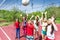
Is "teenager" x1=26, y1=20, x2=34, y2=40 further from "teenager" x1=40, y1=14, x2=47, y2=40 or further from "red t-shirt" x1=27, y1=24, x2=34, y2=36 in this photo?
"teenager" x1=40, y1=14, x2=47, y2=40

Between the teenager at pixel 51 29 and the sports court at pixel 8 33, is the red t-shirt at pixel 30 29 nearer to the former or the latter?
the sports court at pixel 8 33

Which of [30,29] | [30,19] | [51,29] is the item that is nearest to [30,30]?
[30,29]

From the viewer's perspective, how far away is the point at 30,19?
3.15 meters

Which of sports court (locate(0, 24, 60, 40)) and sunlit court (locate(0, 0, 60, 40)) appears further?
sports court (locate(0, 24, 60, 40))

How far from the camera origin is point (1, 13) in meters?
3.26

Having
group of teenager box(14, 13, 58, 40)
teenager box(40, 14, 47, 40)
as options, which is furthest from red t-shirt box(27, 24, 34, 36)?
teenager box(40, 14, 47, 40)

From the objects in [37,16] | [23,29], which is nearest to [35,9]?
[37,16]

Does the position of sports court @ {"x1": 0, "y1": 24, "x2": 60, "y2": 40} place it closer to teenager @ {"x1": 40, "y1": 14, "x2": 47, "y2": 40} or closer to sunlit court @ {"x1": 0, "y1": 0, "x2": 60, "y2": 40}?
sunlit court @ {"x1": 0, "y1": 0, "x2": 60, "y2": 40}

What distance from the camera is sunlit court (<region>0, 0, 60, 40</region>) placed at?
122 inches

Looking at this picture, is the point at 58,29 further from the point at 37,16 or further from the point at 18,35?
the point at 18,35

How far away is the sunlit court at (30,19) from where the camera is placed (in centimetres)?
311

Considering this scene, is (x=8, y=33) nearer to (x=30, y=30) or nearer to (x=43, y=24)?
(x=30, y=30)

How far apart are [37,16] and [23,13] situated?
0.19 metres

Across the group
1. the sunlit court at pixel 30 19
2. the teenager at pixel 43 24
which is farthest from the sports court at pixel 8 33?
the teenager at pixel 43 24
